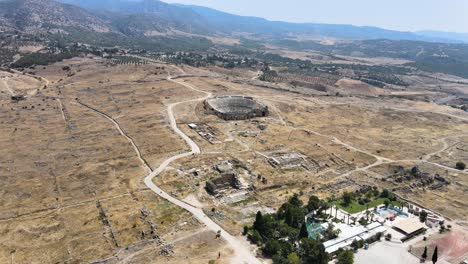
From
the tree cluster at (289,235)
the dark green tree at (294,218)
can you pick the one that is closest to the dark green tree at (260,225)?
the tree cluster at (289,235)

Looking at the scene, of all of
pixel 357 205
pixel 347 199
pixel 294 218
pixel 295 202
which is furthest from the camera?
pixel 357 205

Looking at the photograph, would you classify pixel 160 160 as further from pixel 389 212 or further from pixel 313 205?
pixel 389 212

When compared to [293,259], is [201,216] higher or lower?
lower

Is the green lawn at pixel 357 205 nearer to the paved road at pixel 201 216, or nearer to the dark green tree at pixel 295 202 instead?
the dark green tree at pixel 295 202

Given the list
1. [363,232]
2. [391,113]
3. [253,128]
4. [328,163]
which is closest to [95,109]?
[253,128]

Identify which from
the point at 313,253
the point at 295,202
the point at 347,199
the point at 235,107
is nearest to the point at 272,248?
the point at 313,253

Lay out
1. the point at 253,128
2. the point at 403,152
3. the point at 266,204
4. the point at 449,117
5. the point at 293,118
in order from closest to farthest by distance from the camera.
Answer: the point at 266,204 → the point at 403,152 → the point at 253,128 → the point at 293,118 → the point at 449,117

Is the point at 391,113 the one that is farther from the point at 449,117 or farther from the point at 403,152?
the point at 403,152

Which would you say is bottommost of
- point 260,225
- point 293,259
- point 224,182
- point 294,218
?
point 224,182
